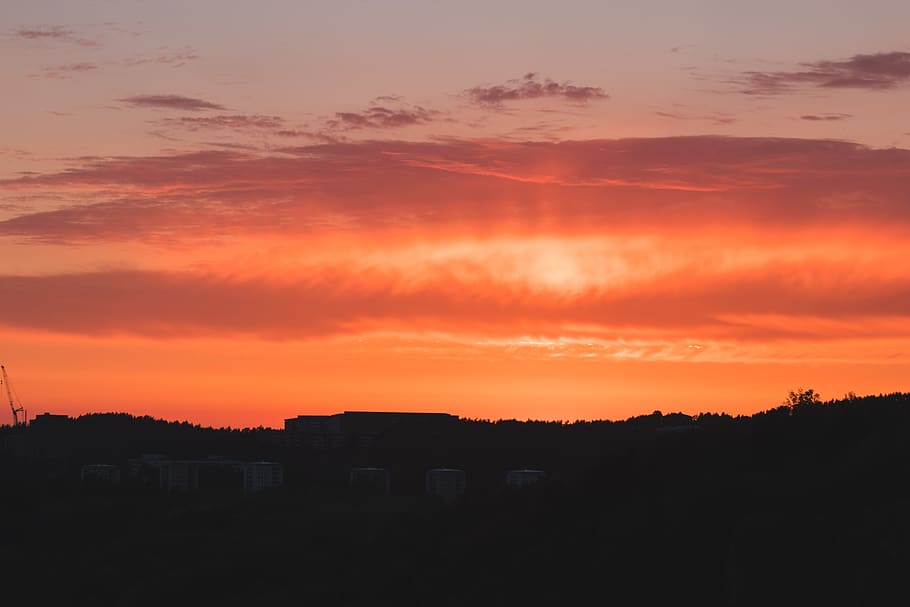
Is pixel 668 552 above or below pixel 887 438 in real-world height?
below

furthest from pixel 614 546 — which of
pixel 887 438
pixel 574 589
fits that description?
pixel 887 438

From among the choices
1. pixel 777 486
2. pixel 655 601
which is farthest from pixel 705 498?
pixel 655 601

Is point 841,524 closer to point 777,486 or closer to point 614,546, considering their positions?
point 777,486

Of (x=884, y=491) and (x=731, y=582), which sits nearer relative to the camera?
(x=731, y=582)

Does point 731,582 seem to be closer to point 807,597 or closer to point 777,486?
point 807,597

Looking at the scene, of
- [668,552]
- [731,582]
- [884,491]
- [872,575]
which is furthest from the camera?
[668,552]

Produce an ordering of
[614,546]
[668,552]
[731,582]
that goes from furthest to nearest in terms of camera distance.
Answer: [614,546] → [668,552] → [731,582]

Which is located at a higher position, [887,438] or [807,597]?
[887,438]

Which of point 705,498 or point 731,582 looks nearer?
point 731,582

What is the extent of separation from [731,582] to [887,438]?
4114 centimetres

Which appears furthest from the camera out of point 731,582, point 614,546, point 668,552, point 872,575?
point 614,546

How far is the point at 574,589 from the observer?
185m

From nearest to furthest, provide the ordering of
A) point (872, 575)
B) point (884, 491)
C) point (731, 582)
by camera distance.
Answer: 1. point (872, 575)
2. point (731, 582)
3. point (884, 491)

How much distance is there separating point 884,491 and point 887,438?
2233cm
